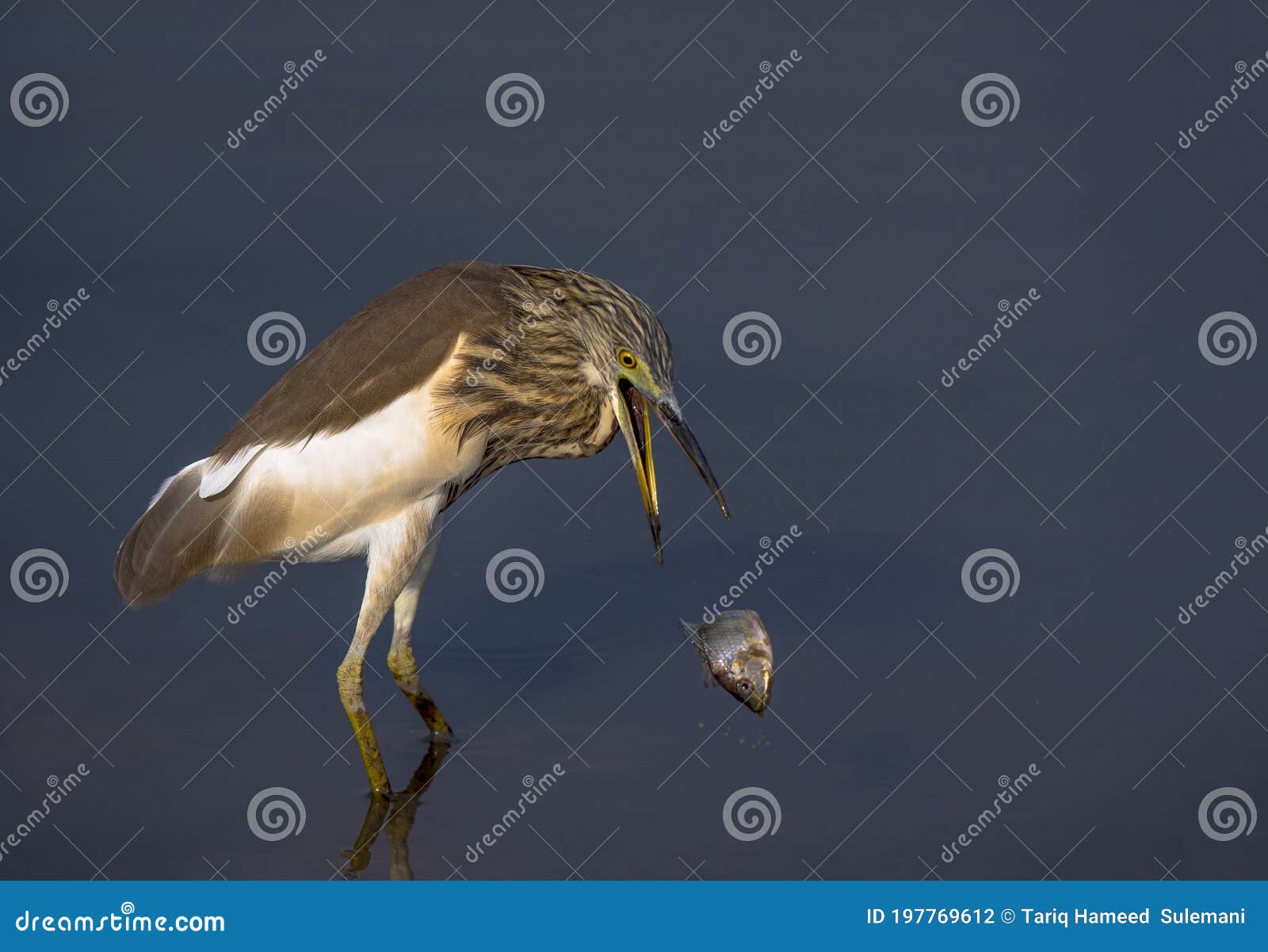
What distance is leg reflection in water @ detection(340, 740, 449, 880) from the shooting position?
7.29m

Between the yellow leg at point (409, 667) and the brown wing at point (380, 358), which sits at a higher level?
the brown wing at point (380, 358)

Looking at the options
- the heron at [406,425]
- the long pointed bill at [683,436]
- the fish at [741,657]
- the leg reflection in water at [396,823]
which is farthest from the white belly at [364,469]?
the fish at [741,657]

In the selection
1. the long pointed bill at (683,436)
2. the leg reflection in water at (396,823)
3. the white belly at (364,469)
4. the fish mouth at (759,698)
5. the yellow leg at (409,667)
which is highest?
the long pointed bill at (683,436)

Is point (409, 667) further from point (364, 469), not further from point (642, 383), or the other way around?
point (642, 383)

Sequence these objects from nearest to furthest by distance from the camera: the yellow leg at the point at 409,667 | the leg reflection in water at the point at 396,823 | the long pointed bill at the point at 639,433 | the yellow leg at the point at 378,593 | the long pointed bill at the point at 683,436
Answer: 1. the leg reflection in water at the point at 396,823
2. the long pointed bill at the point at 683,436
3. the long pointed bill at the point at 639,433
4. the yellow leg at the point at 378,593
5. the yellow leg at the point at 409,667

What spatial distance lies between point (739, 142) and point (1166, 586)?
4535 mm

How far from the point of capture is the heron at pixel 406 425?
766cm

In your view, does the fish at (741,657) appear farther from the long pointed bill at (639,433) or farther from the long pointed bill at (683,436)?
the long pointed bill at (683,436)

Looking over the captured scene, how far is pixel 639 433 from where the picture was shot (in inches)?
303

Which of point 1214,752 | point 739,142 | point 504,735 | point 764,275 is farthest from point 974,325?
point 504,735

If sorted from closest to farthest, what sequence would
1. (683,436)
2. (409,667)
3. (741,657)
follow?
(683,436), (741,657), (409,667)

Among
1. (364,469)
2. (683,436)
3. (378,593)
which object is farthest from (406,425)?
(683,436)

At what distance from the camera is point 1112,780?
793cm

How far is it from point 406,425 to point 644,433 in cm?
102
